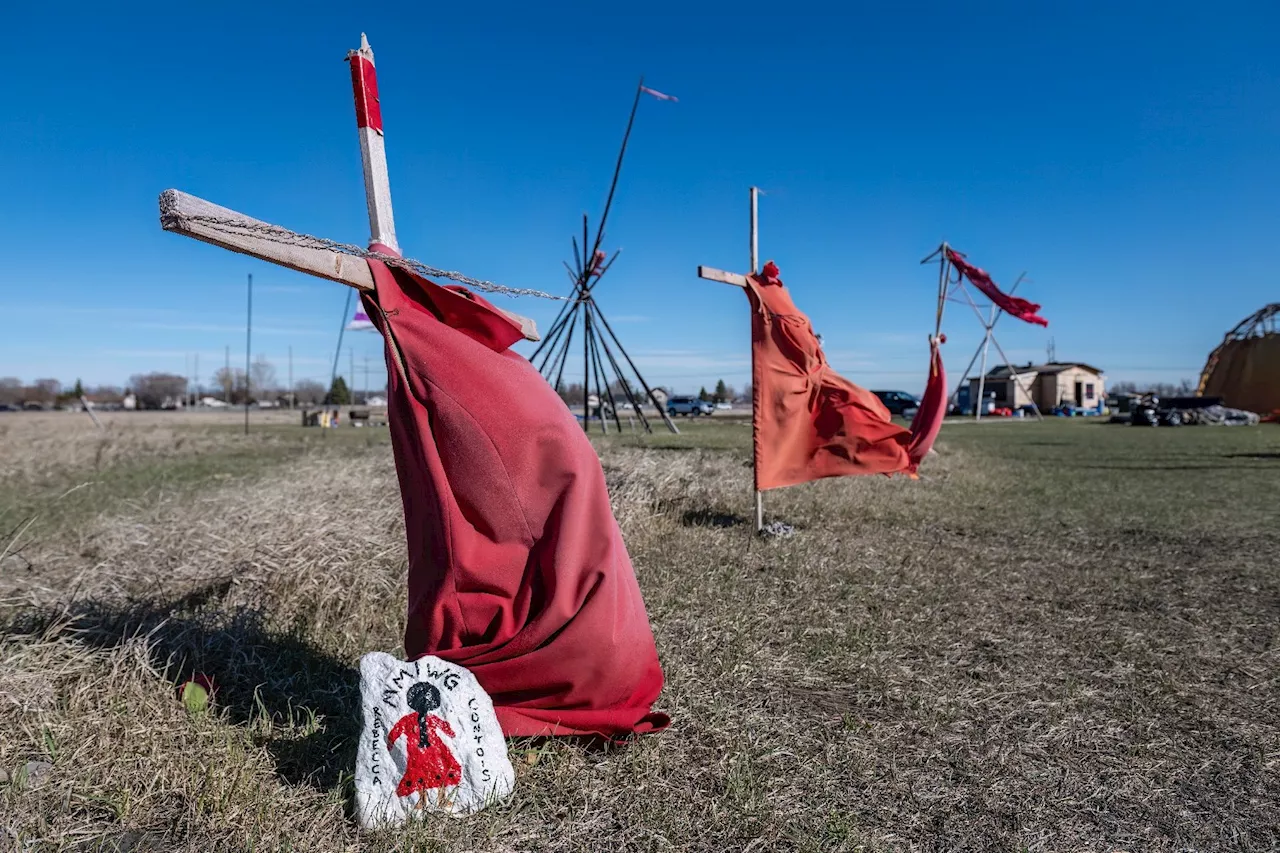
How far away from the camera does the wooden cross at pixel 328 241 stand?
2140 millimetres

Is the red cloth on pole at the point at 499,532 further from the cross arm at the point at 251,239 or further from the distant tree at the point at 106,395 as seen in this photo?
the distant tree at the point at 106,395

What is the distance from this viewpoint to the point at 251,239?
2283mm

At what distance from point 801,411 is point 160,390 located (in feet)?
237

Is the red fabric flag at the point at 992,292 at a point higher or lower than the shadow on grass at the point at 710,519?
higher

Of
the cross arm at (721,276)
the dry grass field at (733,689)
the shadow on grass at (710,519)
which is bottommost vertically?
the dry grass field at (733,689)

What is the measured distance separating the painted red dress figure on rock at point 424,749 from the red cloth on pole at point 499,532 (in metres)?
0.21

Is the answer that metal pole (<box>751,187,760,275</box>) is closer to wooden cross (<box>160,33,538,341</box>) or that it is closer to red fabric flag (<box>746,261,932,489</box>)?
red fabric flag (<box>746,261,932,489</box>)

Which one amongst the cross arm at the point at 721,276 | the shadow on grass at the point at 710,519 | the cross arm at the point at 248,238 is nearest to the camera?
the cross arm at the point at 248,238

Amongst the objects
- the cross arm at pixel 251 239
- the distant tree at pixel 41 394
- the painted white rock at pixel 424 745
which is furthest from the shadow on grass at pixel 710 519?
the distant tree at pixel 41 394

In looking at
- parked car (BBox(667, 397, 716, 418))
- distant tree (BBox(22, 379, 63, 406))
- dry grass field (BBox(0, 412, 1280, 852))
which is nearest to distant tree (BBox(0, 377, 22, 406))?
distant tree (BBox(22, 379, 63, 406))

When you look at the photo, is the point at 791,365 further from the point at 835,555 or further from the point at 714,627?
the point at 714,627

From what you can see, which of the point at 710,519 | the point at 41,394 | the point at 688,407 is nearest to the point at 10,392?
the point at 41,394

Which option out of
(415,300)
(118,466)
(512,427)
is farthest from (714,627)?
(118,466)

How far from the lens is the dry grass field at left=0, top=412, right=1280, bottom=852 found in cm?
245
